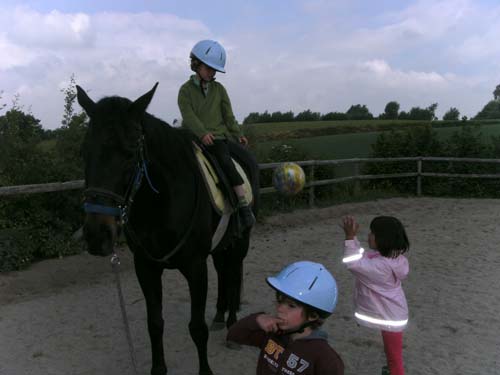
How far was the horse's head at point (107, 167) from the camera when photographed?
228cm

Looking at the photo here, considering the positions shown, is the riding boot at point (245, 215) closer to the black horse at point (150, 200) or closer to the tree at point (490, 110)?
the black horse at point (150, 200)

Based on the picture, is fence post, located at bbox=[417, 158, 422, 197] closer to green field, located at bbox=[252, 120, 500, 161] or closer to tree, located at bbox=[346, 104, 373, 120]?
green field, located at bbox=[252, 120, 500, 161]

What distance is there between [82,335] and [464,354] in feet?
11.1

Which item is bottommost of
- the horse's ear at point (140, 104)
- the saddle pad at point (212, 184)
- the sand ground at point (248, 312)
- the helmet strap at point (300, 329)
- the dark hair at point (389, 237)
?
the sand ground at point (248, 312)

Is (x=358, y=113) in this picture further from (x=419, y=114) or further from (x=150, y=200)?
(x=150, y=200)

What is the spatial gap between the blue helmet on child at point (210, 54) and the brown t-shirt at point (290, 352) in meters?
2.22

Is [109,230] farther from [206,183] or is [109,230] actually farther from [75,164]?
[75,164]

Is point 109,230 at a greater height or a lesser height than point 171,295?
greater

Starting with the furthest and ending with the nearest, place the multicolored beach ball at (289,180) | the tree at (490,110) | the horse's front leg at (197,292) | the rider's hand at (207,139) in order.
A: the tree at (490,110) < the multicolored beach ball at (289,180) < the rider's hand at (207,139) < the horse's front leg at (197,292)

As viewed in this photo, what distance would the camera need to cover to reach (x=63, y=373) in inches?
139

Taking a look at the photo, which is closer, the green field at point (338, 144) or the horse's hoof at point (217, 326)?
the horse's hoof at point (217, 326)

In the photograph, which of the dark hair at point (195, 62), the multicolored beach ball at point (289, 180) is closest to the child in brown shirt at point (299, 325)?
the dark hair at point (195, 62)

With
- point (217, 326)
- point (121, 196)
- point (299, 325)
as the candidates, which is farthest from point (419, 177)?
point (299, 325)

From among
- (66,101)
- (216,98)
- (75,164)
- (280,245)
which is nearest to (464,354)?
(216,98)
